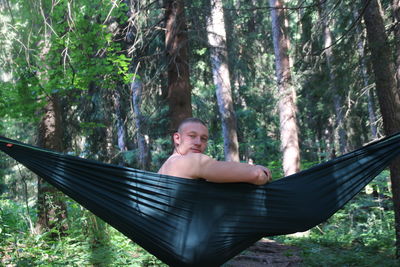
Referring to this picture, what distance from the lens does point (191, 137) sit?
2230mm

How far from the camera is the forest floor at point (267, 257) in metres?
4.54

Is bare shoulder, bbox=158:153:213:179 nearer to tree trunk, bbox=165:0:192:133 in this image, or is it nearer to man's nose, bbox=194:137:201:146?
man's nose, bbox=194:137:201:146

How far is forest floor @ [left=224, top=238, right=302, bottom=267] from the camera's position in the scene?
4539mm

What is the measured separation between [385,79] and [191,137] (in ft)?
8.68

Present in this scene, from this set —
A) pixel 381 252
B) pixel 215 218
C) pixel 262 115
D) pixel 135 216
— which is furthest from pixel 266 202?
pixel 262 115

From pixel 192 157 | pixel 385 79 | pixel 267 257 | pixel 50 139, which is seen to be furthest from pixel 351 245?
pixel 192 157

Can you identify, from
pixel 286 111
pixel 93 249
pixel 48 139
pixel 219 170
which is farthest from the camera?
pixel 286 111

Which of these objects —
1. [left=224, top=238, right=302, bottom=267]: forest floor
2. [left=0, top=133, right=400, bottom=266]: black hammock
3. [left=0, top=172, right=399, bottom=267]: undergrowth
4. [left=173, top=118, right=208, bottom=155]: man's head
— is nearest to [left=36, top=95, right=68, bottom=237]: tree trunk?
[left=0, top=172, right=399, bottom=267]: undergrowth

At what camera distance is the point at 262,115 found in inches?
536

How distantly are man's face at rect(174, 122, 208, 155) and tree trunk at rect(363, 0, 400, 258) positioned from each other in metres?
2.52

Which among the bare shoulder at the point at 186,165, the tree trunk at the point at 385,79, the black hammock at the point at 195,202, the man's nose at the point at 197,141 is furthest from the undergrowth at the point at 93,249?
the man's nose at the point at 197,141

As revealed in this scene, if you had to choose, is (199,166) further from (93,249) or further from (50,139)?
(50,139)

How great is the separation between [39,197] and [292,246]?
3.62 metres

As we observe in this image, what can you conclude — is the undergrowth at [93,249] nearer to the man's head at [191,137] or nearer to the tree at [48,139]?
the tree at [48,139]
